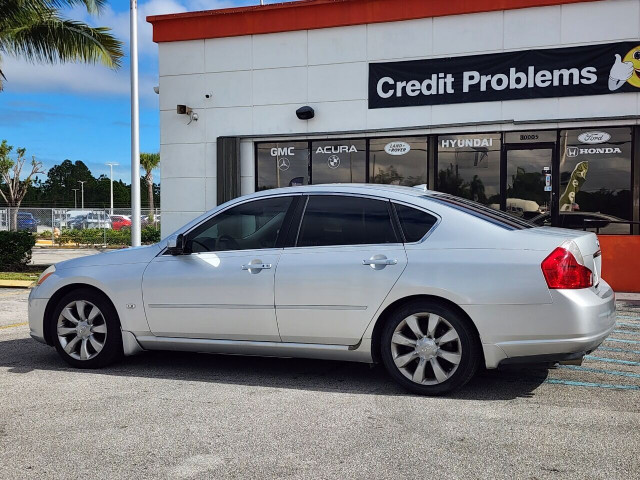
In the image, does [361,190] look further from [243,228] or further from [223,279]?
[223,279]

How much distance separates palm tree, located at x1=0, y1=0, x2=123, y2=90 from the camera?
54.6 feet

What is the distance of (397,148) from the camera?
515 inches

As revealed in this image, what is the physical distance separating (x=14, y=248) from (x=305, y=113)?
8.61 m

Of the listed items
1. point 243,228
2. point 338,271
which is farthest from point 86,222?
point 338,271

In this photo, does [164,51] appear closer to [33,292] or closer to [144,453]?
[33,292]

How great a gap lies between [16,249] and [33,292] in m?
11.8

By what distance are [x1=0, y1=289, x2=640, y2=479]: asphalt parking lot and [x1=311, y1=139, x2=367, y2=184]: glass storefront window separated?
780cm

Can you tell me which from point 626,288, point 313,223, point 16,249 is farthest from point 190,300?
point 16,249

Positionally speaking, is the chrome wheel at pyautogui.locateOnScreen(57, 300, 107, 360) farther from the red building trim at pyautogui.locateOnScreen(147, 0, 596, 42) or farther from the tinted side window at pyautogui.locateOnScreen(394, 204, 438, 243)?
the red building trim at pyautogui.locateOnScreen(147, 0, 596, 42)

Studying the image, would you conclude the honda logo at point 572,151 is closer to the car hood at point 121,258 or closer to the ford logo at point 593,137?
the ford logo at point 593,137

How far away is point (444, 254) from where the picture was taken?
A: 4.82 meters

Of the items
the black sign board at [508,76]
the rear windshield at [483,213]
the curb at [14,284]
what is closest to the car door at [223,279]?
the rear windshield at [483,213]

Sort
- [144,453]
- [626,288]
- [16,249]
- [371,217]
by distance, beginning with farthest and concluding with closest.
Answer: [16,249] < [626,288] < [371,217] < [144,453]

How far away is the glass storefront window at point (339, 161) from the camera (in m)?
13.3
